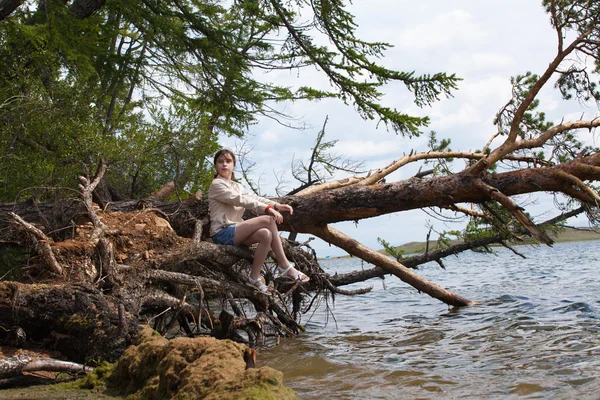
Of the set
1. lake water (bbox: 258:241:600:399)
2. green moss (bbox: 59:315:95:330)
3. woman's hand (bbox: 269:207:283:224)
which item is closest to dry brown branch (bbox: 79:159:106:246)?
green moss (bbox: 59:315:95:330)

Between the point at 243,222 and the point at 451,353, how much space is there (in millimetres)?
2646

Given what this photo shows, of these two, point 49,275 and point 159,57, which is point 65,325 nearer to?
point 49,275

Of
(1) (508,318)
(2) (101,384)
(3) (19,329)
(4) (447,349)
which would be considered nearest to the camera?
(2) (101,384)

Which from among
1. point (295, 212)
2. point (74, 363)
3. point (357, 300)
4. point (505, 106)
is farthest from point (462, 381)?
point (357, 300)

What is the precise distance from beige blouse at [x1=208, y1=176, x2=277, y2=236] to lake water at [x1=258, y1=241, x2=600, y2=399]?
5.17ft

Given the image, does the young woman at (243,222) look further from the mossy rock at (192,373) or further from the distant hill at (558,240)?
the distant hill at (558,240)

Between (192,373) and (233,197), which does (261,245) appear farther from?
(192,373)

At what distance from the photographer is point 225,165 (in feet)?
20.9

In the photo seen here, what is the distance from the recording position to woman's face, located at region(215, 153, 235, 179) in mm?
6359

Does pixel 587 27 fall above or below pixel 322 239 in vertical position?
above

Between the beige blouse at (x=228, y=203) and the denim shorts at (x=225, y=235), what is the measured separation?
67mm

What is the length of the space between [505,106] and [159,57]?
7418 millimetres

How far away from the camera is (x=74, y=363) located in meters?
4.29

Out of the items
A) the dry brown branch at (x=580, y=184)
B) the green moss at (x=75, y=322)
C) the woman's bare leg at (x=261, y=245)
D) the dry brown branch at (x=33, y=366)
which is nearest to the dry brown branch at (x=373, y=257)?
the woman's bare leg at (x=261, y=245)
